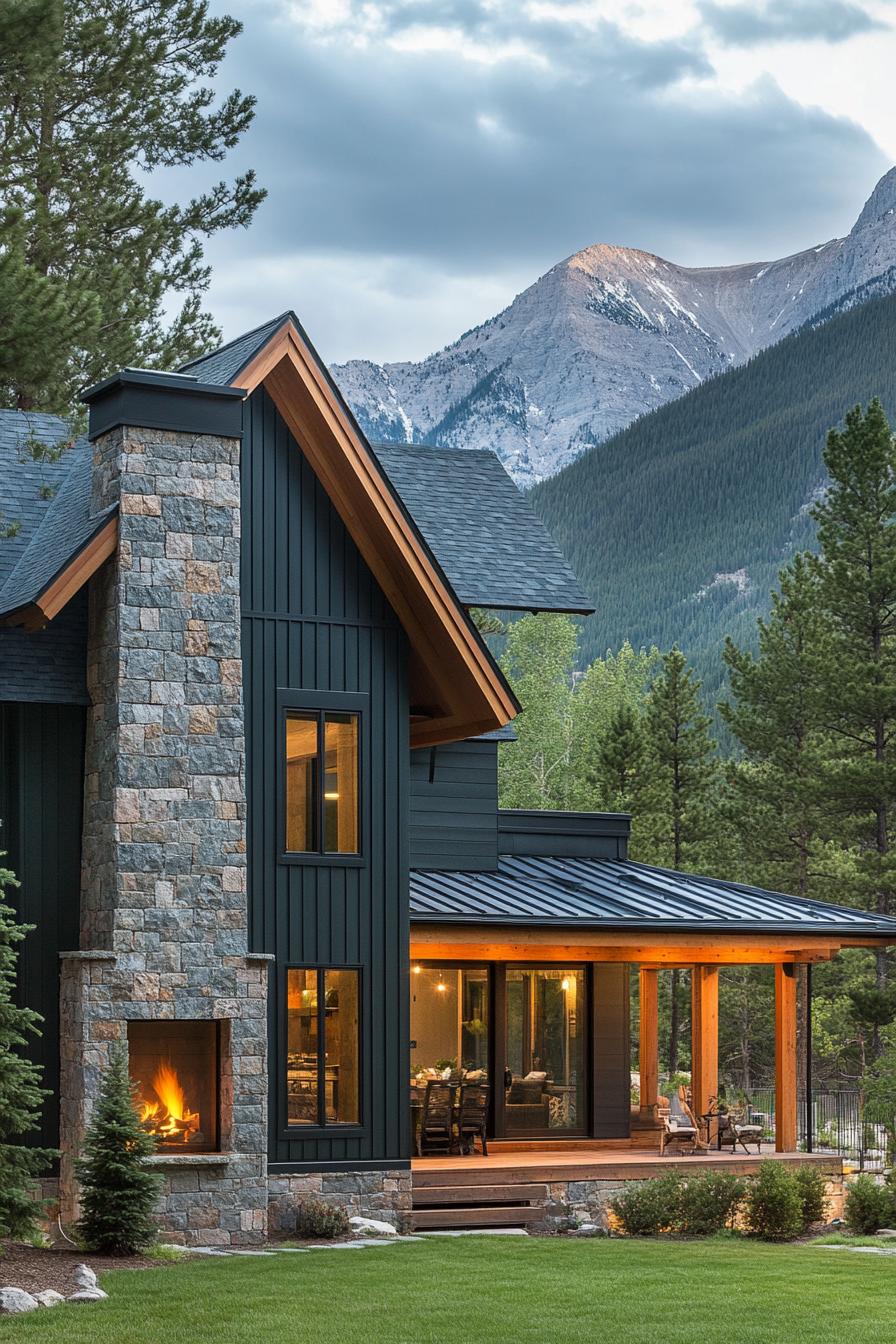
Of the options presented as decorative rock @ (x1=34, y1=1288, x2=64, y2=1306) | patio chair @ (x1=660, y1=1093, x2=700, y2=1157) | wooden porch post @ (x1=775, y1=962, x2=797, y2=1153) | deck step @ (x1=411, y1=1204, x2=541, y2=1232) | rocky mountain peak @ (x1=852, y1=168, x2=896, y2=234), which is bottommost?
deck step @ (x1=411, y1=1204, x2=541, y2=1232)

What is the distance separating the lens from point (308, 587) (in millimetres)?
17078

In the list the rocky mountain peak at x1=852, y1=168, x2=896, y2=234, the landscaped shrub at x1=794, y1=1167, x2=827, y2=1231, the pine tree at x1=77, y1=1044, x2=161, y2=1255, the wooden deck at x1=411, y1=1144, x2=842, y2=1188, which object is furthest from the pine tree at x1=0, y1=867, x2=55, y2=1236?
the rocky mountain peak at x1=852, y1=168, x2=896, y2=234

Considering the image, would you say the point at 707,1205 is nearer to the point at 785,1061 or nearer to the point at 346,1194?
the point at 346,1194

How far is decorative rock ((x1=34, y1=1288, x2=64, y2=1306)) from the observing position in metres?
11.6

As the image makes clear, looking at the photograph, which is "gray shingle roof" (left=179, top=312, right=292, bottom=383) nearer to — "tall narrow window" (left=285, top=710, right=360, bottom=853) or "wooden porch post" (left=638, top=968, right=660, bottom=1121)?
"tall narrow window" (left=285, top=710, right=360, bottom=853)

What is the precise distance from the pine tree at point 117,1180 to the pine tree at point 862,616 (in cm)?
2290

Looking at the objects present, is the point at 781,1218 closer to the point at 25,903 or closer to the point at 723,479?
the point at 25,903

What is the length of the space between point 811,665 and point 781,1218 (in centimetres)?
2125

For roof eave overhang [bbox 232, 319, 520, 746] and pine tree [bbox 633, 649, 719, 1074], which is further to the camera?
pine tree [bbox 633, 649, 719, 1074]

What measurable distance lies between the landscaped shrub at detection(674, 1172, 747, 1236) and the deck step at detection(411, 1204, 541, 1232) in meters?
1.55

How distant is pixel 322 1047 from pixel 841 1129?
47.4ft

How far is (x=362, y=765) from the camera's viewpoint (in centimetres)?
1722

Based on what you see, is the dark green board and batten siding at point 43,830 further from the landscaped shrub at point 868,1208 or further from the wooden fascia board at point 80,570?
the landscaped shrub at point 868,1208

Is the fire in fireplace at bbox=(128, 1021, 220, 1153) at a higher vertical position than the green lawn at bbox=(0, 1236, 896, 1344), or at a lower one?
higher
